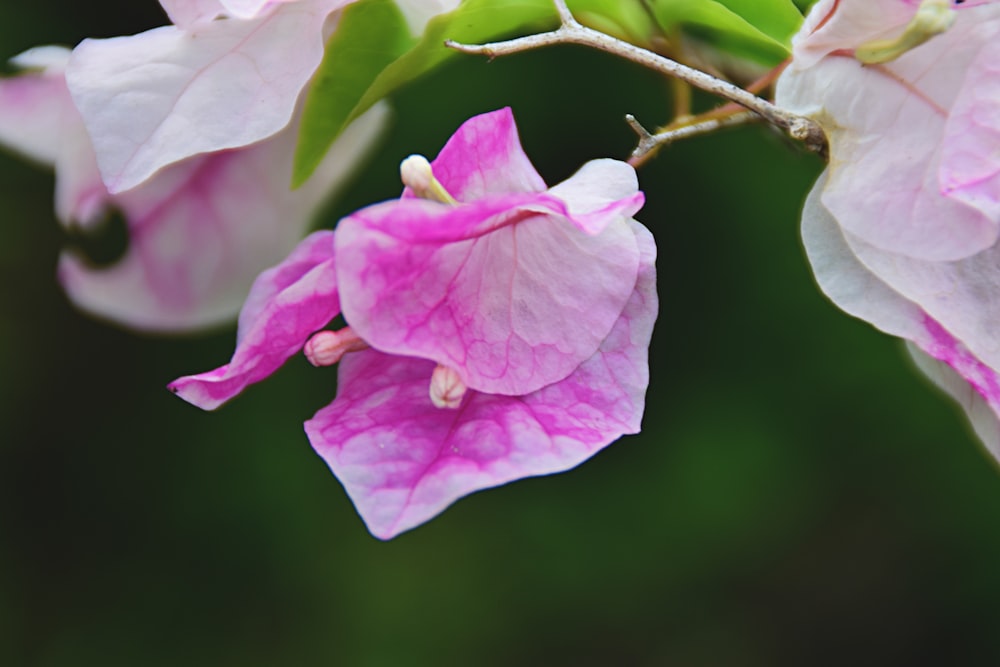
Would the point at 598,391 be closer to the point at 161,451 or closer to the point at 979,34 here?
the point at 979,34

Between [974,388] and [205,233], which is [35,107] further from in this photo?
[974,388]

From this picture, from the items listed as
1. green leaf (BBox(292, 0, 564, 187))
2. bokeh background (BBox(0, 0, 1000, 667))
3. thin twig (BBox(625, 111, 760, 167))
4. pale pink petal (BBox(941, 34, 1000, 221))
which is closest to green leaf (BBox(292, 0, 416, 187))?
green leaf (BBox(292, 0, 564, 187))

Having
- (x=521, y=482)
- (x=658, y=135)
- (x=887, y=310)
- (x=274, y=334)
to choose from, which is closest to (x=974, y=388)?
(x=887, y=310)

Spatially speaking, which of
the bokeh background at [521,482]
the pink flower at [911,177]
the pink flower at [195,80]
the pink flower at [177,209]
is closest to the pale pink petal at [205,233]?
the pink flower at [177,209]

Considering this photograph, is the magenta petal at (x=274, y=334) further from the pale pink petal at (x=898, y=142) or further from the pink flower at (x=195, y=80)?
the pale pink petal at (x=898, y=142)

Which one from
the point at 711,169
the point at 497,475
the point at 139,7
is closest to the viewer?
the point at 497,475

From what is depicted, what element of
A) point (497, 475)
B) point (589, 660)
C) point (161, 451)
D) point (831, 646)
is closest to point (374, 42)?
point (497, 475)

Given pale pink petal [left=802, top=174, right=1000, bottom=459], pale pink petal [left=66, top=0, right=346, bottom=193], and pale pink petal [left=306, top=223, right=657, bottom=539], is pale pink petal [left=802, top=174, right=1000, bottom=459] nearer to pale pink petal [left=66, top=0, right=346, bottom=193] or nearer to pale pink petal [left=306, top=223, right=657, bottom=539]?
pale pink petal [left=306, top=223, right=657, bottom=539]

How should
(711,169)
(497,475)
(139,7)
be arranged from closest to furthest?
(497,475) → (139,7) → (711,169)
